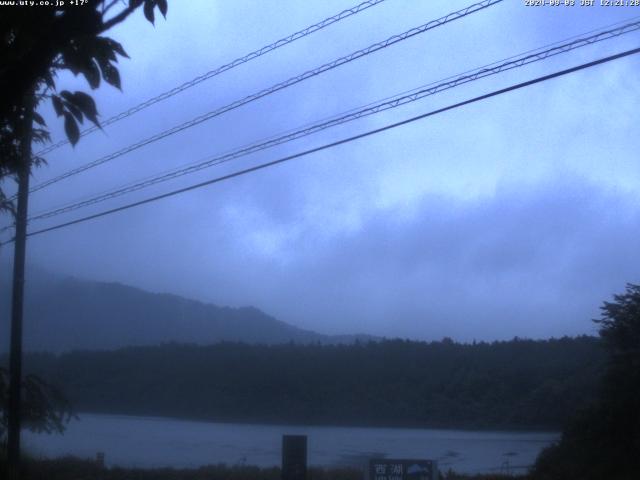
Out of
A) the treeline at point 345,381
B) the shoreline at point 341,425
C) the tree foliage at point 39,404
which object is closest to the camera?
the tree foliage at point 39,404

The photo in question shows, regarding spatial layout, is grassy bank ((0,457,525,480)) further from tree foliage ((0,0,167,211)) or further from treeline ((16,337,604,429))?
tree foliage ((0,0,167,211))

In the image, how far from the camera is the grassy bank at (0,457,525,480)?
19297 millimetres

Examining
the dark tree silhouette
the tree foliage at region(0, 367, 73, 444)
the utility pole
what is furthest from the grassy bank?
the dark tree silhouette

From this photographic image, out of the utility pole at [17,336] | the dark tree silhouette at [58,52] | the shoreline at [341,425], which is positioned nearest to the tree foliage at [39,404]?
the utility pole at [17,336]

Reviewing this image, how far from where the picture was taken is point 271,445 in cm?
2894

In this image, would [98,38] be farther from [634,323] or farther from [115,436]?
[115,436]

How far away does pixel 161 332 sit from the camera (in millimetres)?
62281

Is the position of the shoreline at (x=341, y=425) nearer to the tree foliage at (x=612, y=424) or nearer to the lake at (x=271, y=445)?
the lake at (x=271, y=445)

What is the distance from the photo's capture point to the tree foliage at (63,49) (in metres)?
4.14

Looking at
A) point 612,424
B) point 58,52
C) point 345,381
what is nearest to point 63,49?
point 58,52

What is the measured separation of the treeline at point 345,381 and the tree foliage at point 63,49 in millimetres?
22198

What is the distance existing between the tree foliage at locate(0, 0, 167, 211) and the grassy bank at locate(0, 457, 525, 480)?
15.1 m

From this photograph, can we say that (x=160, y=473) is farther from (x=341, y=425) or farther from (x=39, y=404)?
(x=341, y=425)

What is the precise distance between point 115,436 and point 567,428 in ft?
60.1
